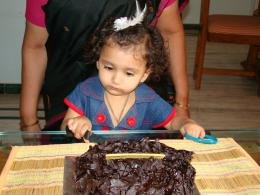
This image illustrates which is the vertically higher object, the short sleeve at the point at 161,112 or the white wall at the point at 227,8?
the short sleeve at the point at 161,112

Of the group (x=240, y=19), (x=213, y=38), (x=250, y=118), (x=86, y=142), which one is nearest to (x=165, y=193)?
(x=86, y=142)

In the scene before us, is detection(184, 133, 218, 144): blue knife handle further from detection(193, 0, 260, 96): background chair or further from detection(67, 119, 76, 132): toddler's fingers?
detection(193, 0, 260, 96): background chair

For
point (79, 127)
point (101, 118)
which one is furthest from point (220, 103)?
point (79, 127)

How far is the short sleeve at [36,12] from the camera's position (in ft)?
4.13

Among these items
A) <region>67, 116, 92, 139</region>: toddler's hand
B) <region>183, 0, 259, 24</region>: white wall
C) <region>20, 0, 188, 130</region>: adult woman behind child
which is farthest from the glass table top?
<region>183, 0, 259, 24</region>: white wall

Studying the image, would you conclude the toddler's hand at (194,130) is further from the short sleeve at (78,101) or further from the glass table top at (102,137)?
the short sleeve at (78,101)

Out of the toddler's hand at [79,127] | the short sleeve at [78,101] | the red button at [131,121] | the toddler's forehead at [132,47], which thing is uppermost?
the toddler's forehead at [132,47]

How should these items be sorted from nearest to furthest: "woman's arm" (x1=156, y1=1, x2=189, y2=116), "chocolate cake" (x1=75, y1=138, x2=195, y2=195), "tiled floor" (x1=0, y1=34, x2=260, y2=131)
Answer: "chocolate cake" (x1=75, y1=138, x2=195, y2=195) < "woman's arm" (x1=156, y1=1, x2=189, y2=116) < "tiled floor" (x1=0, y1=34, x2=260, y2=131)

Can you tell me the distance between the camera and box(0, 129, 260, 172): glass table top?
967 mm

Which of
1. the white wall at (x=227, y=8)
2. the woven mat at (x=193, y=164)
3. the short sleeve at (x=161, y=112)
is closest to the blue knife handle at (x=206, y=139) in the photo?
the woven mat at (x=193, y=164)

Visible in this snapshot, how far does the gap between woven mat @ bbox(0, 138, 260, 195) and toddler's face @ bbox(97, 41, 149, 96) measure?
0.63 feet

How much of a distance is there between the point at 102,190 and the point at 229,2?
15.2 feet

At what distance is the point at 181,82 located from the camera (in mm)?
1432

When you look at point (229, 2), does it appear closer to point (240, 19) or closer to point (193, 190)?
point (240, 19)
